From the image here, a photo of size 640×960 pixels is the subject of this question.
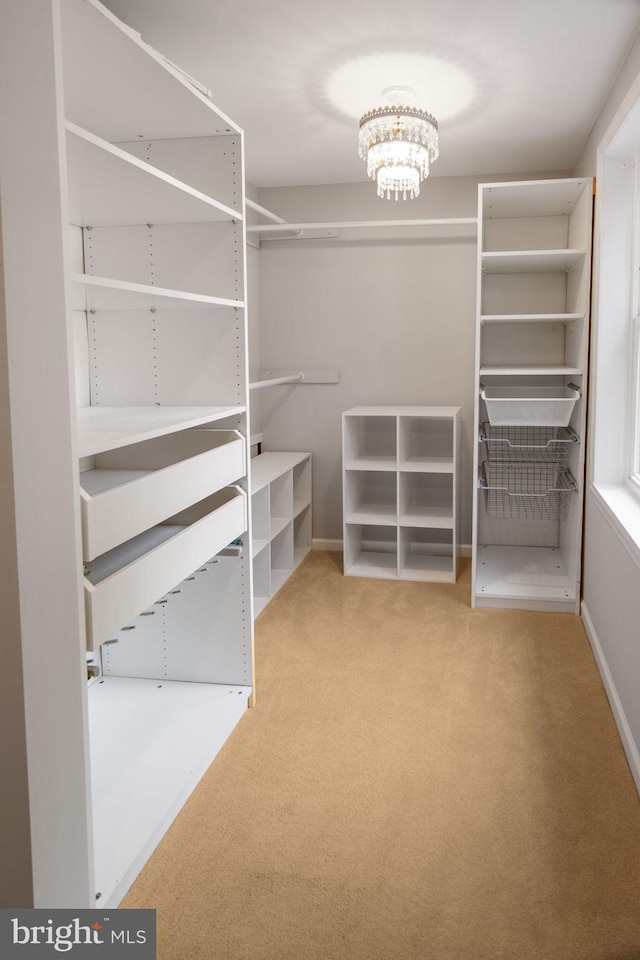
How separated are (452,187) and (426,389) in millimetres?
1159

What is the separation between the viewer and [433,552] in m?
4.74

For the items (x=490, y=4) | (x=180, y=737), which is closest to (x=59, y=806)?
(x=180, y=737)

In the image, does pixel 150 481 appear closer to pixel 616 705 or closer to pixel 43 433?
pixel 43 433

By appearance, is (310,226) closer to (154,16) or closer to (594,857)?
(154,16)

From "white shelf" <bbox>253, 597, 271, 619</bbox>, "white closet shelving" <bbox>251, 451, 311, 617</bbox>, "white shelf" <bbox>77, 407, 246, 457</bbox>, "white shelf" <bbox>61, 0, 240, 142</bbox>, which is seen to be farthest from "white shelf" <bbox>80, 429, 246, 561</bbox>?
"white shelf" <bbox>253, 597, 271, 619</bbox>

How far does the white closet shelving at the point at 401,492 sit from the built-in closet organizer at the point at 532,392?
0.23 meters

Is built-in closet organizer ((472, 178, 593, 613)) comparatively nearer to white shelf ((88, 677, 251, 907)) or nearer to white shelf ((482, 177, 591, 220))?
white shelf ((482, 177, 591, 220))

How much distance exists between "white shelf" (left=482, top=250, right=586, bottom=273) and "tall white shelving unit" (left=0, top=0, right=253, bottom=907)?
156 centimetres

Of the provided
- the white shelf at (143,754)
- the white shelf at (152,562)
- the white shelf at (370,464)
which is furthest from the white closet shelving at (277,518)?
the white shelf at (143,754)

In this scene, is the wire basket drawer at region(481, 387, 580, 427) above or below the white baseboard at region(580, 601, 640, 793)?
above

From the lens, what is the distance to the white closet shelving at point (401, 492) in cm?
423

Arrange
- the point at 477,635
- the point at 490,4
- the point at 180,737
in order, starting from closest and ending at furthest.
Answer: the point at 490,4 → the point at 180,737 → the point at 477,635

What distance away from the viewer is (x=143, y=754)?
7.89 feet

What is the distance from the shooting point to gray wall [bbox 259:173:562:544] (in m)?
4.54
